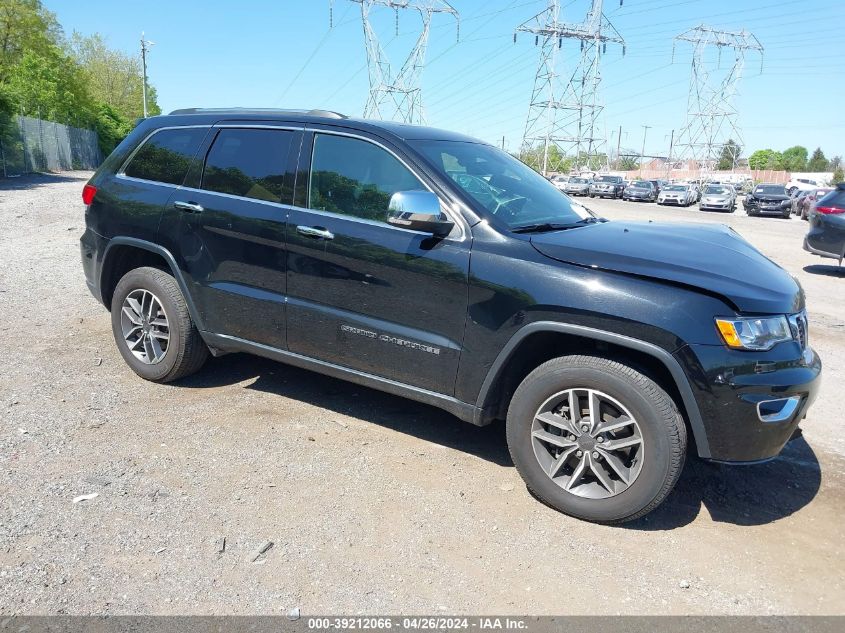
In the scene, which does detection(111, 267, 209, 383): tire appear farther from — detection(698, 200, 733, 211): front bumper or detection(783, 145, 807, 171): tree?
detection(783, 145, 807, 171): tree

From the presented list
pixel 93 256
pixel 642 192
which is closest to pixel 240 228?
pixel 93 256

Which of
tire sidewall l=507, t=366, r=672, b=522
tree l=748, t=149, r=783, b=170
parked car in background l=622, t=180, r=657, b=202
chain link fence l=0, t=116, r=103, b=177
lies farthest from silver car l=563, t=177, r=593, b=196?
tree l=748, t=149, r=783, b=170

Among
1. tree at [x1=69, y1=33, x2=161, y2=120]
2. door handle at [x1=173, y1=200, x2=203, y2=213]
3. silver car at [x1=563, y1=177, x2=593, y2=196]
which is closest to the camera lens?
door handle at [x1=173, y1=200, x2=203, y2=213]

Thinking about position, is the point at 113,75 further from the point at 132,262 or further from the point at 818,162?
the point at 818,162

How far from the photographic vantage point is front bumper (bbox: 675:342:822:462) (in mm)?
2955

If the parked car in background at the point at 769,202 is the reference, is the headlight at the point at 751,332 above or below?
above

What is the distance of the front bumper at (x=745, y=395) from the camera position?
2.96 metres

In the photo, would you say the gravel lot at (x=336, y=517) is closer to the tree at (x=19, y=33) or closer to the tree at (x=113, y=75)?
the tree at (x=19, y=33)

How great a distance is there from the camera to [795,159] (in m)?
111

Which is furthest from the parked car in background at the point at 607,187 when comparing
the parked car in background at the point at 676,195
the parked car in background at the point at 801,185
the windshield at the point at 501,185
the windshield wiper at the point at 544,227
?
the windshield wiper at the point at 544,227

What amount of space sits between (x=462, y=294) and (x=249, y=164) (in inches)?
71.1

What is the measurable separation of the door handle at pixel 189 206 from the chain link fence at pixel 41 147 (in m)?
25.9

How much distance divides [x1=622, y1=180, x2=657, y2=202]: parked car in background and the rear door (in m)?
42.3

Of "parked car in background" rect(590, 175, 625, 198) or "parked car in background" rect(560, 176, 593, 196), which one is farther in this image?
"parked car in background" rect(560, 176, 593, 196)
